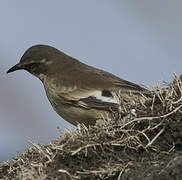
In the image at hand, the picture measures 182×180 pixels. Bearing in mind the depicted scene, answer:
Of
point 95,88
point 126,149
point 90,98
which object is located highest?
point 126,149

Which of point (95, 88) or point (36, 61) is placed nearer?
point (95, 88)

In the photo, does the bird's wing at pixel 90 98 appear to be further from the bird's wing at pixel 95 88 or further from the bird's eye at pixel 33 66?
the bird's eye at pixel 33 66

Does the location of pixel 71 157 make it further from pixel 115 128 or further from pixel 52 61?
pixel 52 61

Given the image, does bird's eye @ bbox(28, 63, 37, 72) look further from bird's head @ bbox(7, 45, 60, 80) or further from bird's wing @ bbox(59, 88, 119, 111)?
bird's wing @ bbox(59, 88, 119, 111)

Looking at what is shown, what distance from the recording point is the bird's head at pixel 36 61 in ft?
31.1

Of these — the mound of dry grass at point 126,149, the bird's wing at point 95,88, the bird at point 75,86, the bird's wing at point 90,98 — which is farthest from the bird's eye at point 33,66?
the mound of dry grass at point 126,149

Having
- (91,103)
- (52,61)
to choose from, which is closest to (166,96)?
(91,103)

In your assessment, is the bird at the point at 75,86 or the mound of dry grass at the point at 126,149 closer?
the mound of dry grass at the point at 126,149

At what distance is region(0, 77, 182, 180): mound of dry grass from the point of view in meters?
4.48

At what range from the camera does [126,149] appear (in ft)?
16.0

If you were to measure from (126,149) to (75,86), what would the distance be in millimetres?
3700

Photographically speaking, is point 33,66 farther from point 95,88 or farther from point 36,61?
point 95,88

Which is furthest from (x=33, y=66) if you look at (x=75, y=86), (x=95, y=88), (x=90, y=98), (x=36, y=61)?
(x=90, y=98)

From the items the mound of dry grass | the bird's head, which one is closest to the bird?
the bird's head
